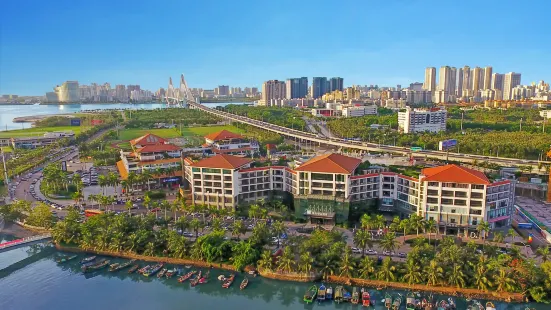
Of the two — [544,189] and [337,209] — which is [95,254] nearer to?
[337,209]

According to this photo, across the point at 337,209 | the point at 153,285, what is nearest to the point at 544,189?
the point at 337,209

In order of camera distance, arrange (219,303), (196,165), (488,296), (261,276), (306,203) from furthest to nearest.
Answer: (196,165)
(306,203)
(261,276)
(219,303)
(488,296)

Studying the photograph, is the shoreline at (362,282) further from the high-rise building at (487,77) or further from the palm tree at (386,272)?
the high-rise building at (487,77)

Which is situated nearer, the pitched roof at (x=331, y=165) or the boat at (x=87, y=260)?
the boat at (x=87, y=260)

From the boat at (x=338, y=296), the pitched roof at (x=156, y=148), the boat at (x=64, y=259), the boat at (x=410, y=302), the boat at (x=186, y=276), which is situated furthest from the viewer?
the pitched roof at (x=156, y=148)

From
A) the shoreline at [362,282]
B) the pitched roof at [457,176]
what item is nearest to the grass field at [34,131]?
the shoreline at [362,282]

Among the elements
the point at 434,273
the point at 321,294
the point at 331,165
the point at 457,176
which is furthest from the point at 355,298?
the point at 457,176

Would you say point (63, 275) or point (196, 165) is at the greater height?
point (196, 165)
